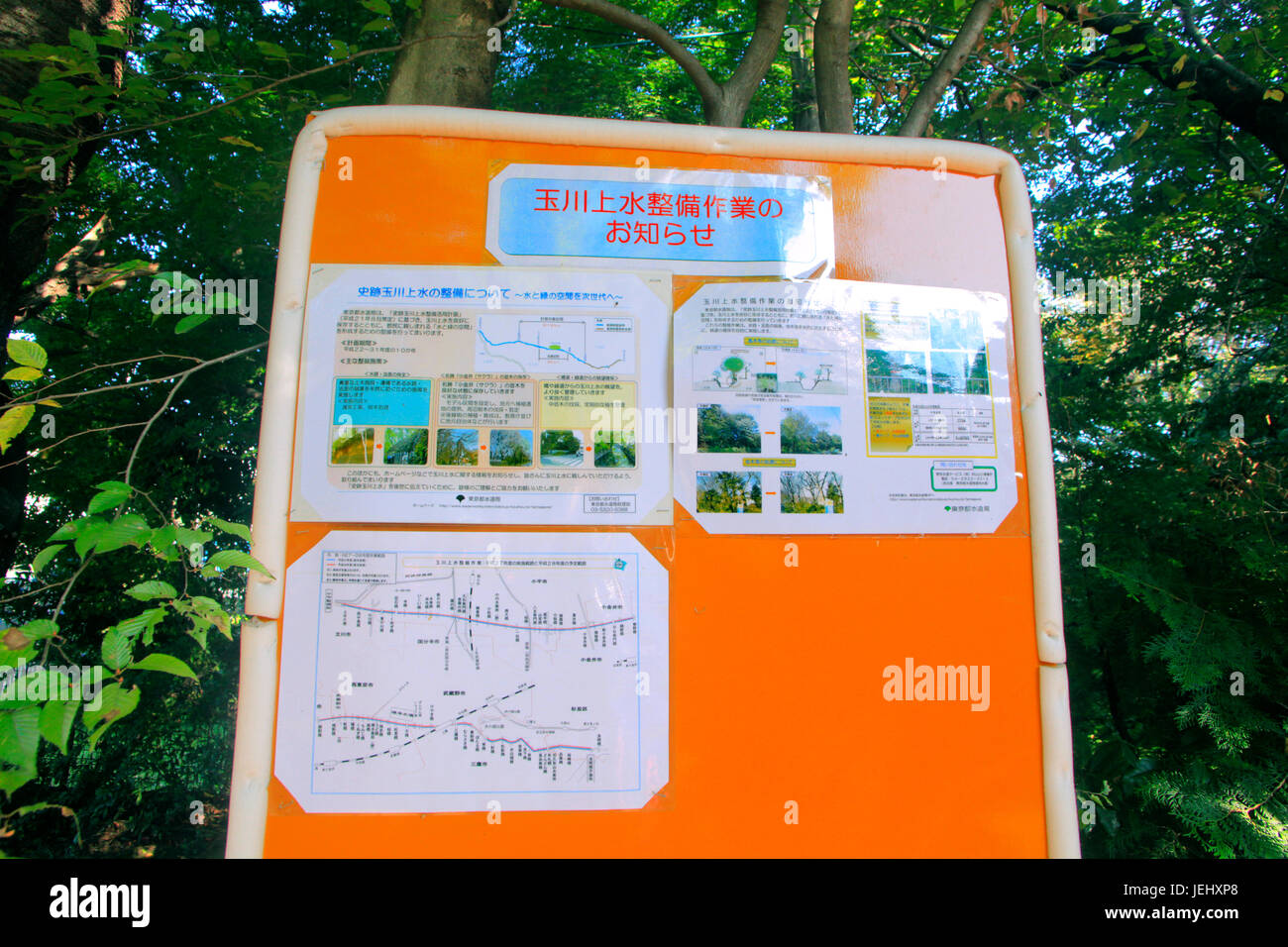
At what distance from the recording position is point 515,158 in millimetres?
1972

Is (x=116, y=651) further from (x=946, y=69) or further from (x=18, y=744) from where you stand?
(x=946, y=69)

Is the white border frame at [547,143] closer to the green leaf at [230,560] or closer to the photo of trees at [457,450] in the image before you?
the green leaf at [230,560]

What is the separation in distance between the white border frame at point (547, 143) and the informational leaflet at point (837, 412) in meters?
0.18

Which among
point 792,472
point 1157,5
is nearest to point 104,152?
point 792,472

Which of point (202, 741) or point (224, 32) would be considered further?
point (202, 741)

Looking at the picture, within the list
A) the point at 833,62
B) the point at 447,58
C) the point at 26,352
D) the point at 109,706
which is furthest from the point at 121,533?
the point at 833,62

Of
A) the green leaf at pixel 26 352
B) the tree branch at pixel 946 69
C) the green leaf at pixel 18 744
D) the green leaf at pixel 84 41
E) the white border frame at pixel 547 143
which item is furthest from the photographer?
the tree branch at pixel 946 69

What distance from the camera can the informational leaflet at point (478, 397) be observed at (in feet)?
6.05

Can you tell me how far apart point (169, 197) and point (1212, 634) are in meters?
6.01

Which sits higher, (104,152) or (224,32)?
(224,32)

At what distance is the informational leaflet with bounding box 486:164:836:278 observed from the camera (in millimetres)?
1946

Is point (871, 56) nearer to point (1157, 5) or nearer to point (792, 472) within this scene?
point (1157, 5)

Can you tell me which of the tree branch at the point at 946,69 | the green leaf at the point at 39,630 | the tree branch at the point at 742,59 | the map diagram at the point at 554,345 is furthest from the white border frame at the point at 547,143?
the tree branch at the point at 742,59

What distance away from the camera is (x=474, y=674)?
1.82 meters
